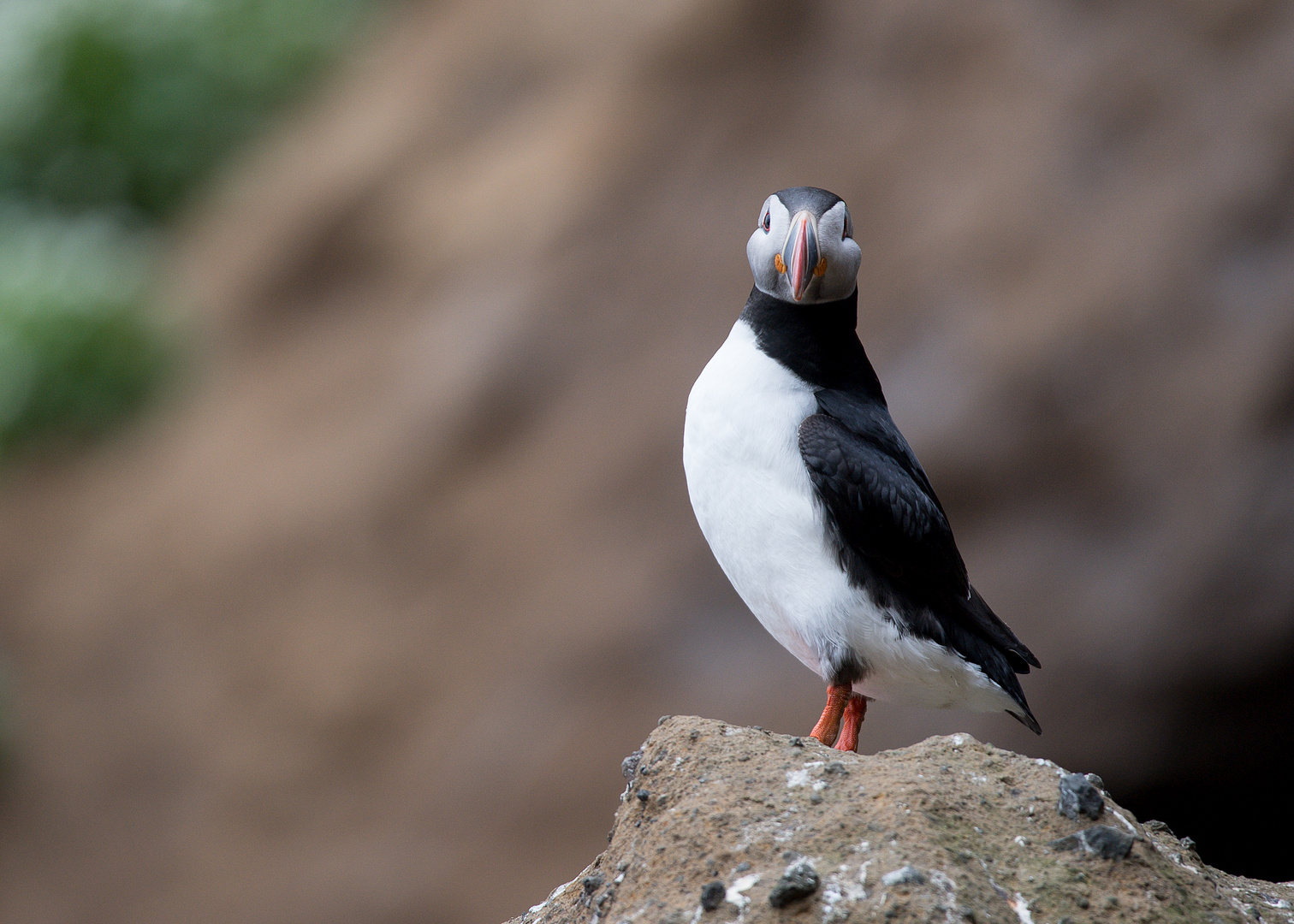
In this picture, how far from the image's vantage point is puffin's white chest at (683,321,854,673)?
2465 millimetres

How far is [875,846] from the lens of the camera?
6.20ft

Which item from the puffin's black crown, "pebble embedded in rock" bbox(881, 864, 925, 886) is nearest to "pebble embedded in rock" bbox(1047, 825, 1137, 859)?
"pebble embedded in rock" bbox(881, 864, 925, 886)

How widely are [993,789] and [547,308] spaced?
519 cm

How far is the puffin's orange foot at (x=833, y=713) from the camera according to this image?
2.47 m

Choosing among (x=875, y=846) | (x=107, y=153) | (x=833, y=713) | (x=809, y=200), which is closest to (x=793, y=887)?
(x=875, y=846)

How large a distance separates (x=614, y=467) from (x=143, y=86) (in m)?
4.82

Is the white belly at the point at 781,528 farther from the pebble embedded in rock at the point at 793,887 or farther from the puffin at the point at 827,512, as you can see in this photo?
the pebble embedded in rock at the point at 793,887

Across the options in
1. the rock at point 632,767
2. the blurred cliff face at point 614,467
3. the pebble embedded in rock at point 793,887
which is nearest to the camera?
the pebble embedded in rock at point 793,887

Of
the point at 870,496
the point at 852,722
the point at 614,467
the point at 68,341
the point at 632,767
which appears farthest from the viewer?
the point at 68,341

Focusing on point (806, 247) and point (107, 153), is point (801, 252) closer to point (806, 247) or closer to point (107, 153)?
point (806, 247)

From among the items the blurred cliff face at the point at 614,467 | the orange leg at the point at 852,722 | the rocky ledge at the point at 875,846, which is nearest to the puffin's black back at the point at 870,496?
the orange leg at the point at 852,722

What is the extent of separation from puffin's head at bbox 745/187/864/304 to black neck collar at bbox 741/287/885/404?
0.05m

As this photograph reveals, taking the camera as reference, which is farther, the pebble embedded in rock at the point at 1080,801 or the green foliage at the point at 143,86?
the green foliage at the point at 143,86

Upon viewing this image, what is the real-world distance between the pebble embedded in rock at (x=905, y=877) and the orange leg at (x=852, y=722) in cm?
73
